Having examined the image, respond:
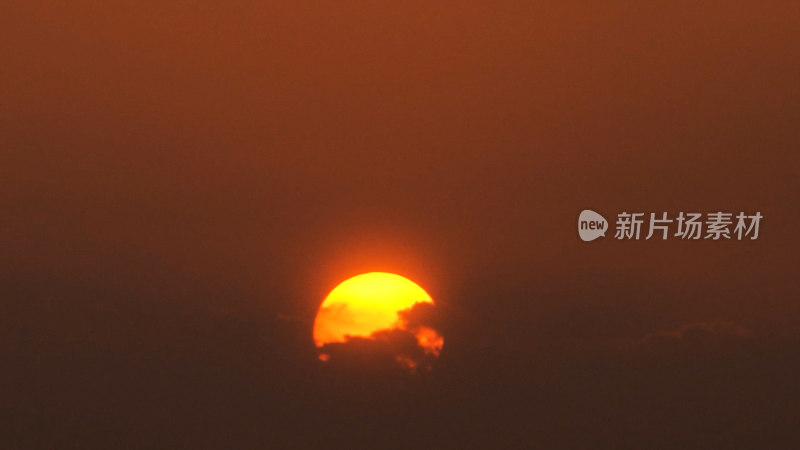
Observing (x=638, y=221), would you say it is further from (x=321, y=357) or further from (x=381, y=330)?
(x=321, y=357)

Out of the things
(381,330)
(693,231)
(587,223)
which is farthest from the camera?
(381,330)

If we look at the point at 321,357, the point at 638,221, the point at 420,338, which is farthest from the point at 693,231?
the point at 321,357

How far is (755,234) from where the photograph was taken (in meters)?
23.0

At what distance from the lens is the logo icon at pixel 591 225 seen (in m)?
24.1

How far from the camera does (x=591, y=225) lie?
79.9 ft

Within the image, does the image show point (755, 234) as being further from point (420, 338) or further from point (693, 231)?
point (420, 338)

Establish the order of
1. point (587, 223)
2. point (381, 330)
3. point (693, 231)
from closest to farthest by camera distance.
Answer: point (693, 231) → point (587, 223) → point (381, 330)

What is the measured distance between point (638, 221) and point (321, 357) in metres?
17.6

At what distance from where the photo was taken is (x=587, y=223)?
2448 centimetres

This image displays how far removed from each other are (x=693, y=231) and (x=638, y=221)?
4.31 feet

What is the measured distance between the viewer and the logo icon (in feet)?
79.0

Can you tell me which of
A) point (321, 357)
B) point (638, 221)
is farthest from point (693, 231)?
point (321, 357)

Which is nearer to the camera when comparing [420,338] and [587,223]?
[587,223]

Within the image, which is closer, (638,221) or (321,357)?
(638,221)
